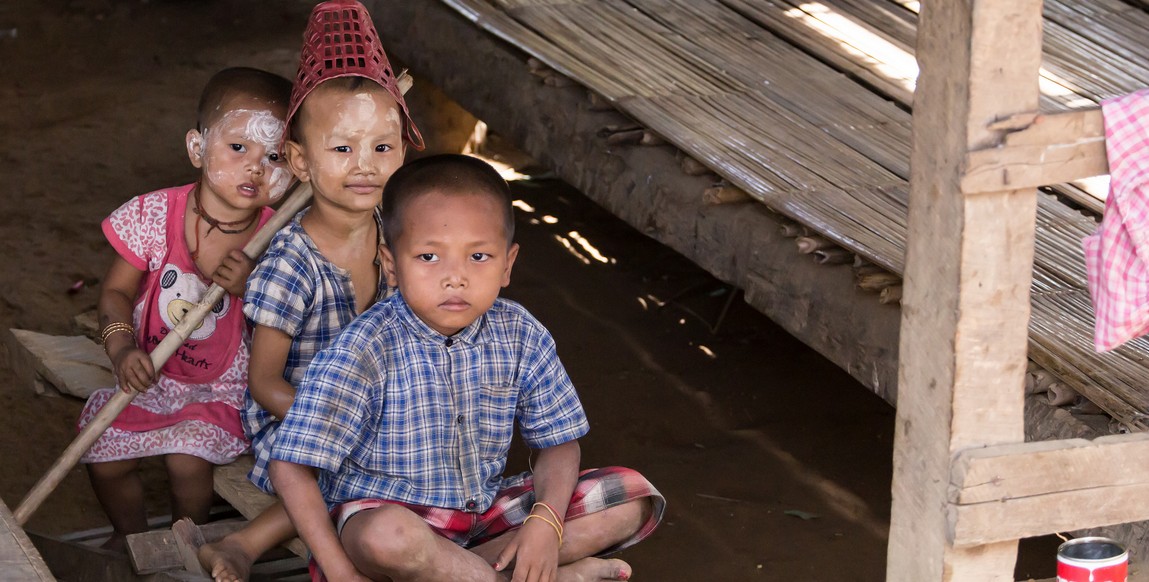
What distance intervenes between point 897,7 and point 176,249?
276 centimetres

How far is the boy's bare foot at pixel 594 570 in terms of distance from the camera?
2363 mm

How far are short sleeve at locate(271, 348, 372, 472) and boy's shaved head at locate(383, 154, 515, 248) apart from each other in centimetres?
24

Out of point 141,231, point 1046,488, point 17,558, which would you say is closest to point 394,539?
point 17,558

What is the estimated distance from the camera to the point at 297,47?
6582 mm

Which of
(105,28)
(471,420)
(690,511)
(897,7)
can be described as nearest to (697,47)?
(897,7)

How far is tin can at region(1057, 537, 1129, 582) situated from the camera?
1921 millimetres

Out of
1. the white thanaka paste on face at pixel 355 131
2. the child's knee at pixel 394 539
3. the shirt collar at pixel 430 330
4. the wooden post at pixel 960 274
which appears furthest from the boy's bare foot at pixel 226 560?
the wooden post at pixel 960 274

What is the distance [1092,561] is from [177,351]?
6.32 ft

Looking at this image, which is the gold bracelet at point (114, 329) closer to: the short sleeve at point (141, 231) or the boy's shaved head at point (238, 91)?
the short sleeve at point (141, 231)

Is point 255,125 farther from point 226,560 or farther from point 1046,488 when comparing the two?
point 1046,488

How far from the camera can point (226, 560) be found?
95.7 inches

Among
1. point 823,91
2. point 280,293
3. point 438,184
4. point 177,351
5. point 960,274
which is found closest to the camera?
point 960,274

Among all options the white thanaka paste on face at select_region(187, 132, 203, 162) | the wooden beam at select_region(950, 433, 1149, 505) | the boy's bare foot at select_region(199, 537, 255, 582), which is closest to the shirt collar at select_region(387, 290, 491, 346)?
the boy's bare foot at select_region(199, 537, 255, 582)

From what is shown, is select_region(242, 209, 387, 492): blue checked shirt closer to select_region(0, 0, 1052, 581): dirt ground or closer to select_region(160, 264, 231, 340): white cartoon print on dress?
select_region(160, 264, 231, 340): white cartoon print on dress
